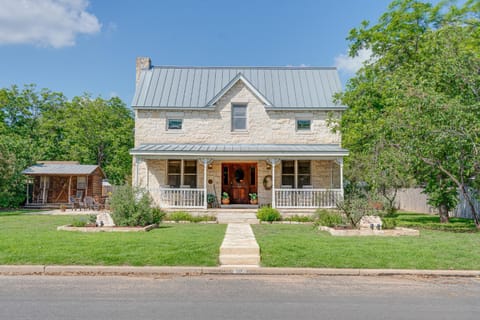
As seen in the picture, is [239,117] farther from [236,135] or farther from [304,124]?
[304,124]

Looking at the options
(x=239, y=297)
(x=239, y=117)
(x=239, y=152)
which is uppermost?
(x=239, y=117)

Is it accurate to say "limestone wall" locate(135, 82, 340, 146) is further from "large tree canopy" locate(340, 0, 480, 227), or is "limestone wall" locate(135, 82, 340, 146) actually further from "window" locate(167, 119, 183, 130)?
"large tree canopy" locate(340, 0, 480, 227)

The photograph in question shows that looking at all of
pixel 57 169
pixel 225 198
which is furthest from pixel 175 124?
pixel 57 169

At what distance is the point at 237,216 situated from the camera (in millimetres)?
16844

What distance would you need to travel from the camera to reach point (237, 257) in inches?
341

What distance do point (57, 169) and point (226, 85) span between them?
49.3 ft

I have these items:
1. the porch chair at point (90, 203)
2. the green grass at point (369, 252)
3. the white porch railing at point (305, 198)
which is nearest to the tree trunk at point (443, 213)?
the white porch railing at point (305, 198)

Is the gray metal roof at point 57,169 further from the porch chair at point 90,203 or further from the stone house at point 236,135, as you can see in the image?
the stone house at point 236,135

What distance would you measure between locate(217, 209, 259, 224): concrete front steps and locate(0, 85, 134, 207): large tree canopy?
20.7 meters

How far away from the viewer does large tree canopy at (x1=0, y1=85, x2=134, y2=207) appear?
122 ft

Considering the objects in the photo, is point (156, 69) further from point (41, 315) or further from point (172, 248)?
point (41, 315)

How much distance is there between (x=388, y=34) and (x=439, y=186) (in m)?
8.75

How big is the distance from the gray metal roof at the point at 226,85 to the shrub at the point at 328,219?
7.60 meters

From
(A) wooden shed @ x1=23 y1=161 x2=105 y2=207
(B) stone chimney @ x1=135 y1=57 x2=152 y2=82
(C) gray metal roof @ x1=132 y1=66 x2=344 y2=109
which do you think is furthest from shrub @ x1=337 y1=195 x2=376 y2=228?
(A) wooden shed @ x1=23 y1=161 x2=105 y2=207
